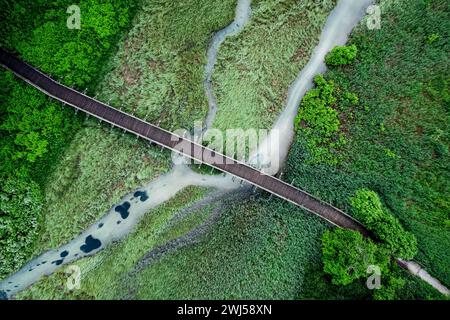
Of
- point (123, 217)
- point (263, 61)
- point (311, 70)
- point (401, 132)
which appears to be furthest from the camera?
point (311, 70)

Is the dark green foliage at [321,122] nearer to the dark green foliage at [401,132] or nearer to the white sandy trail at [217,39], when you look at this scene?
the dark green foliage at [401,132]

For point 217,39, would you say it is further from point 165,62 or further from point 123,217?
point 123,217

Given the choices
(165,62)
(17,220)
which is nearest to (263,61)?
(165,62)

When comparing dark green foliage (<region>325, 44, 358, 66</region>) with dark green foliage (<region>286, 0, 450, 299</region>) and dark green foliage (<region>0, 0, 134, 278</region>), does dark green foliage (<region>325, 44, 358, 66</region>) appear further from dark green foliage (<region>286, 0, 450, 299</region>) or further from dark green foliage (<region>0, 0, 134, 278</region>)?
dark green foliage (<region>0, 0, 134, 278</region>)

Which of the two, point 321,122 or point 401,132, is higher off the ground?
point 321,122

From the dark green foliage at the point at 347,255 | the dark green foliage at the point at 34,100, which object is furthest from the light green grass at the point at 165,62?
the dark green foliage at the point at 347,255

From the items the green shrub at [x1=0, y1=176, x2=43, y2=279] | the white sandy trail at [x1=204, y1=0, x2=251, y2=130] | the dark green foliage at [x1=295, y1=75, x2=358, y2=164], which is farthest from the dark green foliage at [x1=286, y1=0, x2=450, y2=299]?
the green shrub at [x1=0, y1=176, x2=43, y2=279]
